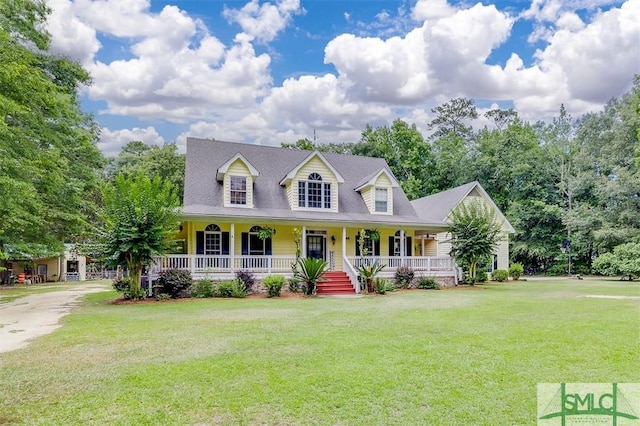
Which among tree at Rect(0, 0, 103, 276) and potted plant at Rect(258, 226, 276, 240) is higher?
tree at Rect(0, 0, 103, 276)

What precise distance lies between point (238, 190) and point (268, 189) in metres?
1.99

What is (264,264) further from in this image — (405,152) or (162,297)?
(405,152)

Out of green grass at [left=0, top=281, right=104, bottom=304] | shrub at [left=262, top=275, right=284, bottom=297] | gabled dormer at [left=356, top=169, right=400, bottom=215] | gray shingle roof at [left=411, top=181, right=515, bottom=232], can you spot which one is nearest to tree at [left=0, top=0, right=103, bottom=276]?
green grass at [left=0, top=281, right=104, bottom=304]

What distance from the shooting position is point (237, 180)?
2002cm

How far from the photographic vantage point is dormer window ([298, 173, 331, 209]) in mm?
21062

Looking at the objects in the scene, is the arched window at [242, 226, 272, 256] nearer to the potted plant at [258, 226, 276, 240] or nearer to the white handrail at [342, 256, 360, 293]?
the potted plant at [258, 226, 276, 240]

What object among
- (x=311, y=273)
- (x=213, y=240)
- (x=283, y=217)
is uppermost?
(x=283, y=217)

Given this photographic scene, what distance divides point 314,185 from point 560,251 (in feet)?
85.8

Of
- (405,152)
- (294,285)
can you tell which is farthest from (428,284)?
(405,152)

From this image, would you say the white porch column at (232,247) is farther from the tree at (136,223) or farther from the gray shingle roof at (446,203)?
the gray shingle roof at (446,203)

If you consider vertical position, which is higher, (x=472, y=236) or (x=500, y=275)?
(x=472, y=236)

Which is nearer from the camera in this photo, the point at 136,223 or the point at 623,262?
the point at 136,223

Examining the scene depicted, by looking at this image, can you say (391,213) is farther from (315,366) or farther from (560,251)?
(560,251)

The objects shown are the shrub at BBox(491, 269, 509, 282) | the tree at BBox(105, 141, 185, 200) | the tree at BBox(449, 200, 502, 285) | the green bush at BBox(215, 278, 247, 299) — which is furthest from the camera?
the tree at BBox(105, 141, 185, 200)
